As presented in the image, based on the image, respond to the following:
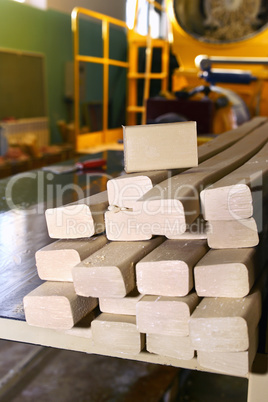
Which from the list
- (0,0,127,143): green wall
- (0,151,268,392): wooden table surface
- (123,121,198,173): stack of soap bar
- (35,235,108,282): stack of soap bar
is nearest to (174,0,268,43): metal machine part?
(0,0,127,143): green wall

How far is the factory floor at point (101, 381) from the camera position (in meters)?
3.27

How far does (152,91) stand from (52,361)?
4.66 meters

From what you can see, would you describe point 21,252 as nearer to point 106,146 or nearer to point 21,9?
point 106,146

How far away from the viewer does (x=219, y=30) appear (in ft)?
17.0

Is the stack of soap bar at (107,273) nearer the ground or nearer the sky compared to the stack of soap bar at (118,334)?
nearer the sky

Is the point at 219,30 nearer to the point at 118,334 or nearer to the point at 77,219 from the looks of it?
the point at 77,219

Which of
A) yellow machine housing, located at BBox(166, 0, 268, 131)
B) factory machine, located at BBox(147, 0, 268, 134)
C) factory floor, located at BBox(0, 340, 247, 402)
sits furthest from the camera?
yellow machine housing, located at BBox(166, 0, 268, 131)

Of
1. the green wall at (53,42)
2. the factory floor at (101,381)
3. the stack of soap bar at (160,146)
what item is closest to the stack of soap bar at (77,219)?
the stack of soap bar at (160,146)

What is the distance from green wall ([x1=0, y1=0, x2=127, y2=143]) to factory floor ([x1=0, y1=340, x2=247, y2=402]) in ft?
12.0

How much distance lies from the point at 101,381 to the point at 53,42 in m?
4.63

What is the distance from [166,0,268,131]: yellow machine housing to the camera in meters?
5.05

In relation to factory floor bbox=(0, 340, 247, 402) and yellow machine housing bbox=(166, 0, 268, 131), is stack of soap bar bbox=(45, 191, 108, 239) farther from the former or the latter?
yellow machine housing bbox=(166, 0, 268, 131)

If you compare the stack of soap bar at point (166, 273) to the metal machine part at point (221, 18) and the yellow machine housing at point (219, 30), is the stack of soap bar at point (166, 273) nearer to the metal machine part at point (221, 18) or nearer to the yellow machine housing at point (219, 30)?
the yellow machine housing at point (219, 30)

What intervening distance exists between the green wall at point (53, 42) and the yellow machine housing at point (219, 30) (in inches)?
73.9
